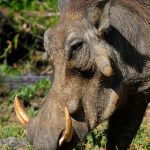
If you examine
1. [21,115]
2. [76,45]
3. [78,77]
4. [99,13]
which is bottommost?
[21,115]

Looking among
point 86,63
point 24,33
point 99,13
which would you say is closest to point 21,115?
point 86,63

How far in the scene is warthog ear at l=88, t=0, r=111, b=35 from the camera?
4.74 m

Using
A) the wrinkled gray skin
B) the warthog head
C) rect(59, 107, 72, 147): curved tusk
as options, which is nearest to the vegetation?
the wrinkled gray skin

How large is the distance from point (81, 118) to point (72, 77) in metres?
0.28

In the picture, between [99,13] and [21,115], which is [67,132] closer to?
[21,115]

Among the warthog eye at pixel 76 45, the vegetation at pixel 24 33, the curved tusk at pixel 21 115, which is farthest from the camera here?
the vegetation at pixel 24 33

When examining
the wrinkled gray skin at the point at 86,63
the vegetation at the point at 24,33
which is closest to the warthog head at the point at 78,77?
the wrinkled gray skin at the point at 86,63

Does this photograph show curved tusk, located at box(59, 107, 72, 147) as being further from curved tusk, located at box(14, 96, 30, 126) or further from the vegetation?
the vegetation

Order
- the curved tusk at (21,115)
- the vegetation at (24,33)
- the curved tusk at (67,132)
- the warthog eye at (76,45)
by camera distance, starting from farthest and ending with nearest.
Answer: the vegetation at (24,33) < the curved tusk at (21,115) < the warthog eye at (76,45) < the curved tusk at (67,132)

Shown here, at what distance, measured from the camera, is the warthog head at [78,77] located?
14.9 ft

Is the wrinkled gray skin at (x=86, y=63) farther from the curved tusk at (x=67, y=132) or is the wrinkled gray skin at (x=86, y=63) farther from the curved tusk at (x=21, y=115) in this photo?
the curved tusk at (x=21, y=115)

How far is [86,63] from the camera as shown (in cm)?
469

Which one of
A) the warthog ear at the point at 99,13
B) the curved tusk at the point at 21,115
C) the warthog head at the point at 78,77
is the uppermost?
the warthog ear at the point at 99,13

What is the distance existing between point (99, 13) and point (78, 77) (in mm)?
468
